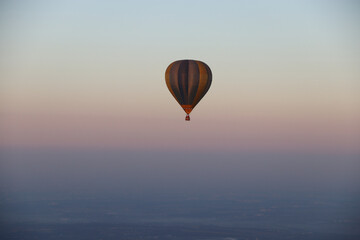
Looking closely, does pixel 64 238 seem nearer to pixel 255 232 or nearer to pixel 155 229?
pixel 155 229

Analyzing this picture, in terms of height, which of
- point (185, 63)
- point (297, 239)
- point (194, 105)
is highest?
point (185, 63)

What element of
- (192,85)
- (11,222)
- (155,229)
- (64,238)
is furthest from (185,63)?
(11,222)

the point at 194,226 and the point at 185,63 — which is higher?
the point at 185,63

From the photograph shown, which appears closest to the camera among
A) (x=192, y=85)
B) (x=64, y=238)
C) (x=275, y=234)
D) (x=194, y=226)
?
(x=192, y=85)

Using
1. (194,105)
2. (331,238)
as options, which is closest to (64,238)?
(331,238)

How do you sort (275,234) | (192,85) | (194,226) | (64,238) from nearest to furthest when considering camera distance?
(192,85), (64,238), (275,234), (194,226)

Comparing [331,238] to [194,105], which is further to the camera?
[331,238]
